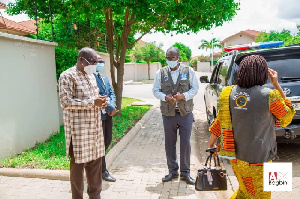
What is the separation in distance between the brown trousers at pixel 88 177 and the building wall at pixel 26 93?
2311mm

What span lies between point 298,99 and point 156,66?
34853 mm

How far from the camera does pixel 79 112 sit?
3.13m

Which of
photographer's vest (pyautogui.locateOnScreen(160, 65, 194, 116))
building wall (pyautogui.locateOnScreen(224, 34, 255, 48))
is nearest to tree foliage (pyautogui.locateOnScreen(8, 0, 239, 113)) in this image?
photographer's vest (pyautogui.locateOnScreen(160, 65, 194, 116))

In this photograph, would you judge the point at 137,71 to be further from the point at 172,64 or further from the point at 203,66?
the point at 203,66

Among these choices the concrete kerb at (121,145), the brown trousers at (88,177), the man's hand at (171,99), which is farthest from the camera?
the concrete kerb at (121,145)

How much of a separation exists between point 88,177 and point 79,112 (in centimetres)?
82

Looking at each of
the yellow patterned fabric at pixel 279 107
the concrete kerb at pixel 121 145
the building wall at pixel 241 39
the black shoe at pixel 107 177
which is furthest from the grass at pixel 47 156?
the building wall at pixel 241 39

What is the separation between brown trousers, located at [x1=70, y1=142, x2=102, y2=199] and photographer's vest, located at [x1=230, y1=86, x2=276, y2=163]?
1710 mm

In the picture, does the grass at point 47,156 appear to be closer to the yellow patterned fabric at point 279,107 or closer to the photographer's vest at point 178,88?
the photographer's vest at point 178,88

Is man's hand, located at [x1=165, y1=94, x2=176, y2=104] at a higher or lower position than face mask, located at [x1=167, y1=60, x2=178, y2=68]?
lower

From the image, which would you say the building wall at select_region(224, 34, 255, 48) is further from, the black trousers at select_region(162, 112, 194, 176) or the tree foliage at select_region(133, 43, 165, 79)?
the black trousers at select_region(162, 112, 194, 176)

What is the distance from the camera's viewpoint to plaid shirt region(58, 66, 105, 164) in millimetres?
3053

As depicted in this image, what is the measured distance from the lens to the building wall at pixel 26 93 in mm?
4984

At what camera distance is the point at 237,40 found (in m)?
69.2
